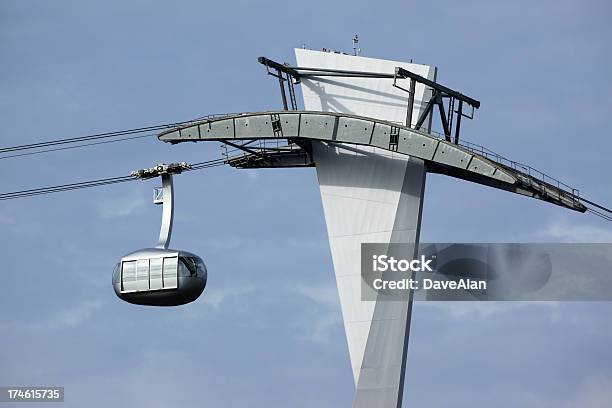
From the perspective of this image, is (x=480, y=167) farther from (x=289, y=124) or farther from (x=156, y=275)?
(x=156, y=275)

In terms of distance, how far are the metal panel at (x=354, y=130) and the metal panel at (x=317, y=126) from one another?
1.53 feet

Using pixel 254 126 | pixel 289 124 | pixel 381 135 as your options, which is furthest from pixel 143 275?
pixel 381 135

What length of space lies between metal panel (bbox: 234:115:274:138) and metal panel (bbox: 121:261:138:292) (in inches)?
360

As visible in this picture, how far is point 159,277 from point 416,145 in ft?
48.0

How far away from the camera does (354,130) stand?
89938mm

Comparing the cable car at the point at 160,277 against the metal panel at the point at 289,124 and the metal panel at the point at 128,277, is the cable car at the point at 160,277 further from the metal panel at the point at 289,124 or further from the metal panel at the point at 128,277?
the metal panel at the point at 289,124

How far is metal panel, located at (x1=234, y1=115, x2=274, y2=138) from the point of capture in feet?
298

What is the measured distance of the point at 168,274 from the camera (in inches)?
3408

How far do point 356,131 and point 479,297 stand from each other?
1068cm

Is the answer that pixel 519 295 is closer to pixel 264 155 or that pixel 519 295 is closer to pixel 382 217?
pixel 382 217

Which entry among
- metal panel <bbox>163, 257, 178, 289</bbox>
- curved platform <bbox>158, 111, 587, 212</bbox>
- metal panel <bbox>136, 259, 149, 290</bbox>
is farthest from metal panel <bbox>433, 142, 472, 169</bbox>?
metal panel <bbox>136, 259, 149, 290</bbox>

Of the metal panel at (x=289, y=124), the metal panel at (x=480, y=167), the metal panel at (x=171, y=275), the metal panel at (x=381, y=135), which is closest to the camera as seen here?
the metal panel at (x=171, y=275)

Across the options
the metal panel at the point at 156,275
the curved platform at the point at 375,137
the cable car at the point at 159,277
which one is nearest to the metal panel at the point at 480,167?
the curved platform at the point at 375,137

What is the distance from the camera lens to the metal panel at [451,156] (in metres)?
88.2
